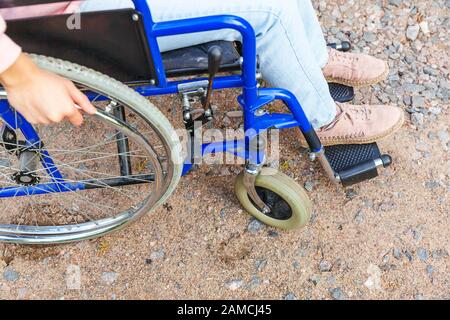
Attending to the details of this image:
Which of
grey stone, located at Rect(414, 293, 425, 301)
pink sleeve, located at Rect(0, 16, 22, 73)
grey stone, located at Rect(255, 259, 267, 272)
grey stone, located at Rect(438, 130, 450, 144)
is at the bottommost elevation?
grey stone, located at Rect(414, 293, 425, 301)

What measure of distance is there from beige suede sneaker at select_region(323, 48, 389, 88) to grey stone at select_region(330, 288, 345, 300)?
710 millimetres

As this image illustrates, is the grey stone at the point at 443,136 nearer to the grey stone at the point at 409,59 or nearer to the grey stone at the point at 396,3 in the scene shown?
the grey stone at the point at 409,59

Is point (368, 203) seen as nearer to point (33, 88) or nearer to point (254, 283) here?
point (254, 283)

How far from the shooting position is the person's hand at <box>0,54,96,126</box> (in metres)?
0.99

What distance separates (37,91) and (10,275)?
0.96 meters

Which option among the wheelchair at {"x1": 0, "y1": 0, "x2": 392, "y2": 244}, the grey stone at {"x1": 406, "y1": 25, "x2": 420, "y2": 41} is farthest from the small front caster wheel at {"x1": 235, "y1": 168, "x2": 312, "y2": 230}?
the grey stone at {"x1": 406, "y1": 25, "x2": 420, "y2": 41}

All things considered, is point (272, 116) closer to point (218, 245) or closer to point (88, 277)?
point (218, 245)

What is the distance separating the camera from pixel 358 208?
5.98 ft

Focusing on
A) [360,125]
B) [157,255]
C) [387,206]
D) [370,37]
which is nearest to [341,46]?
[370,37]

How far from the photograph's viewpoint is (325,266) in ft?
5.71

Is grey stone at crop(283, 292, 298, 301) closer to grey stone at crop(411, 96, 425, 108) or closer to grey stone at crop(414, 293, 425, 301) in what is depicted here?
grey stone at crop(414, 293, 425, 301)

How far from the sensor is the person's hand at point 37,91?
0.99 m

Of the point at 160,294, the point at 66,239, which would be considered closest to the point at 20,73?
the point at 66,239

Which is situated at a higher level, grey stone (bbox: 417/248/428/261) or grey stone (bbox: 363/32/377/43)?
grey stone (bbox: 363/32/377/43)
